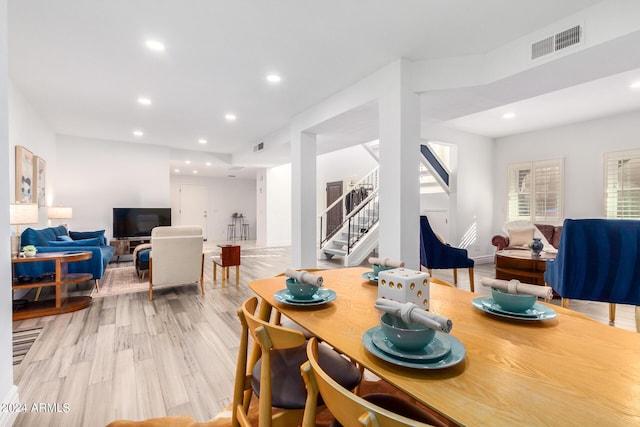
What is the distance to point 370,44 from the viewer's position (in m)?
2.98

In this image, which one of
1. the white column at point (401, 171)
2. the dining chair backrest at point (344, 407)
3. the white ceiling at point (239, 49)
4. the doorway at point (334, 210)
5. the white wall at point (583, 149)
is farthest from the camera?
the doorway at point (334, 210)

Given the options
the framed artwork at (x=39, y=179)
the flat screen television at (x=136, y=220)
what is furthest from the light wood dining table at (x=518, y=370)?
the flat screen television at (x=136, y=220)

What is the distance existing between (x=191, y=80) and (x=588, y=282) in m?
4.78

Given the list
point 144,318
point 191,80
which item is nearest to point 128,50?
point 191,80

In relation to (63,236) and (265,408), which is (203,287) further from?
(265,408)

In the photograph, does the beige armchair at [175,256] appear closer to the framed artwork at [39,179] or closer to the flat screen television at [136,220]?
the framed artwork at [39,179]

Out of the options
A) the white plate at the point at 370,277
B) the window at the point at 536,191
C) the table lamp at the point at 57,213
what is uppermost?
the window at the point at 536,191

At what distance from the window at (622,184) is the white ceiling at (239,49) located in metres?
0.88

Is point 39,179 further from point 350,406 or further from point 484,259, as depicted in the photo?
point 484,259

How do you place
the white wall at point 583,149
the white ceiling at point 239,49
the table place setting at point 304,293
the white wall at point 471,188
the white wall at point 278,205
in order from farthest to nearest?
the white wall at point 278,205 < the white wall at point 471,188 < the white wall at point 583,149 < the white ceiling at point 239,49 < the table place setting at point 304,293

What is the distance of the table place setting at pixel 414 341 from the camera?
832 millimetres

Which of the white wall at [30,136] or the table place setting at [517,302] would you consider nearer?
the table place setting at [517,302]

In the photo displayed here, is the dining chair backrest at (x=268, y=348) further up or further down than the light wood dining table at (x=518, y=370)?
further down

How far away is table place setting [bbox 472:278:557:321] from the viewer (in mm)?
1159
